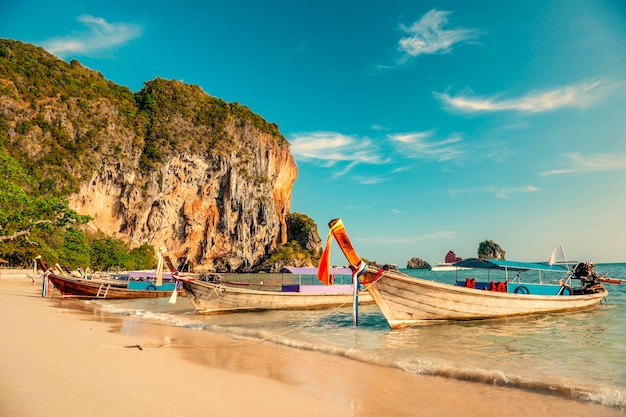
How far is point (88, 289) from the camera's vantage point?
23.9m

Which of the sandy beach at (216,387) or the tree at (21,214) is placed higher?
the tree at (21,214)

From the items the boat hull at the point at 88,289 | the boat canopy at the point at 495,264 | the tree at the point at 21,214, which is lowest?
the boat hull at the point at 88,289

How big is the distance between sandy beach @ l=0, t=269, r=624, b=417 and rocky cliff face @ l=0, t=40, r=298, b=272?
56.5 meters

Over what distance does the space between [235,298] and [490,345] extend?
1193cm

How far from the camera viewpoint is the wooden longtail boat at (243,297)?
1784 cm

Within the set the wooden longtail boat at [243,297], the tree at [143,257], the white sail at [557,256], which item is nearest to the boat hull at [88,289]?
the wooden longtail boat at [243,297]

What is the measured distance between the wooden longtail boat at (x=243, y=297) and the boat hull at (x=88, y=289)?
8.78 metres

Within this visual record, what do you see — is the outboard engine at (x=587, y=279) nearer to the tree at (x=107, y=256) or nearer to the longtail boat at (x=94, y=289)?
the longtail boat at (x=94, y=289)

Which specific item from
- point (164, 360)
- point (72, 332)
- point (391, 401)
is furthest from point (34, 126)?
point (391, 401)

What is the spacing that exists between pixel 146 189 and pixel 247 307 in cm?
6111

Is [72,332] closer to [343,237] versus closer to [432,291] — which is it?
[343,237]

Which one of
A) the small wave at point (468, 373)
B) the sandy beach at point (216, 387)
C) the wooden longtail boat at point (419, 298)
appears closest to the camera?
the sandy beach at point (216, 387)

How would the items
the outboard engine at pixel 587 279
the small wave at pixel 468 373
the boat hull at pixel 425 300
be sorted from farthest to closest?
the outboard engine at pixel 587 279 → the boat hull at pixel 425 300 → the small wave at pixel 468 373

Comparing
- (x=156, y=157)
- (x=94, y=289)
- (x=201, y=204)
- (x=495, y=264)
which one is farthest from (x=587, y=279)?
(x=201, y=204)
